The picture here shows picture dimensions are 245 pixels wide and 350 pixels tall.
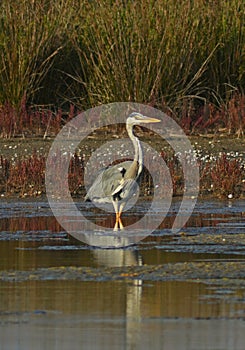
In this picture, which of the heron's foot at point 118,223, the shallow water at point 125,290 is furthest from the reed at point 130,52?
the shallow water at point 125,290

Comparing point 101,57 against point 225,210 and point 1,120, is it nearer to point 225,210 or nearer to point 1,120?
point 1,120

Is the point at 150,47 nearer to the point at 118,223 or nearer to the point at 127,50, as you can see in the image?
the point at 127,50

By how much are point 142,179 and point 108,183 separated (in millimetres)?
2757

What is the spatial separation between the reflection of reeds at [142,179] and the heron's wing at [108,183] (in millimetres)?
2153

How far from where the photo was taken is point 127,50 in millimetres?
18594

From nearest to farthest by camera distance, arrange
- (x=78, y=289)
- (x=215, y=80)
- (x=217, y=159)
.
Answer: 1. (x=78, y=289)
2. (x=217, y=159)
3. (x=215, y=80)

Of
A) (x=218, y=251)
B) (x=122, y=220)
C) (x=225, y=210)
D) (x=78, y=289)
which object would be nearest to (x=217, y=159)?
(x=225, y=210)

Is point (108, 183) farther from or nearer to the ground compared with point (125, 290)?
farther from the ground

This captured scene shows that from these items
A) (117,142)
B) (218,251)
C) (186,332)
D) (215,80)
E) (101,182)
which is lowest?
(186,332)

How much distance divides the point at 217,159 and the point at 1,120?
389 centimetres

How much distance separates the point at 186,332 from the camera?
22.9 ft

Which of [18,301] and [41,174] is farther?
[41,174]

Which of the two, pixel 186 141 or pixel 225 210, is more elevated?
pixel 186 141

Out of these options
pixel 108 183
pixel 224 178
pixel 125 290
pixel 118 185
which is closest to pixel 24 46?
pixel 224 178
